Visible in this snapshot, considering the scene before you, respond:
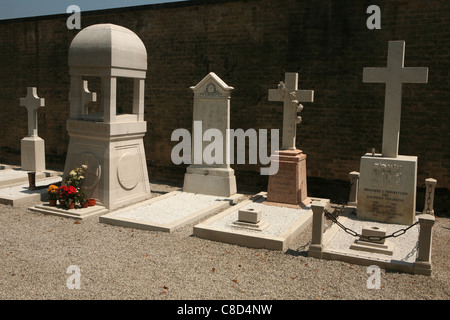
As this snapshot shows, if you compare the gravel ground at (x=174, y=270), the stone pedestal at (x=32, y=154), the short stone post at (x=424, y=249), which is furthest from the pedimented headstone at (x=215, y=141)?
the short stone post at (x=424, y=249)

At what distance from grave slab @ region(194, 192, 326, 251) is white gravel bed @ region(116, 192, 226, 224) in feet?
2.70

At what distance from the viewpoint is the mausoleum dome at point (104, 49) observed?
831 cm

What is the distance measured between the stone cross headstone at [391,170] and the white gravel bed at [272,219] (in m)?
1.27

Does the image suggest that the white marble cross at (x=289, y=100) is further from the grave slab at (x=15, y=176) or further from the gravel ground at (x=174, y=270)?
the grave slab at (x=15, y=176)

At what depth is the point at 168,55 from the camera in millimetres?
11961

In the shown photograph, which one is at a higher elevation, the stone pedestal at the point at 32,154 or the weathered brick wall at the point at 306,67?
the weathered brick wall at the point at 306,67

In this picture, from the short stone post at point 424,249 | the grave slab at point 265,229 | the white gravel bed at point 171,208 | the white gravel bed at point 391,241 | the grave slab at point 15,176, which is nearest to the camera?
the short stone post at point 424,249

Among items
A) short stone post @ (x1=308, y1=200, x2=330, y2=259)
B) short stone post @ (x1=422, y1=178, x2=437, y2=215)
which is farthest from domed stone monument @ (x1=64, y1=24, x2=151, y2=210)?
short stone post @ (x1=422, y1=178, x2=437, y2=215)

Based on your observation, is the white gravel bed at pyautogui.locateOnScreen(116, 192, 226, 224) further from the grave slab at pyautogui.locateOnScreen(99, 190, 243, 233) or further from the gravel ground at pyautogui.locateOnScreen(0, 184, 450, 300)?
the gravel ground at pyautogui.locateOnScreen(0, 184, 450, 300)

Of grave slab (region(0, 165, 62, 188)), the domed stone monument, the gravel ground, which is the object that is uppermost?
the domed stone monument

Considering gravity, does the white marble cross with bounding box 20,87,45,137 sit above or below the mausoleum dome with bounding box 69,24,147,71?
below

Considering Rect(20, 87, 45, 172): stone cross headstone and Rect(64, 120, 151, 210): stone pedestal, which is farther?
Rect(20, 87, 45, 172): stone cross headstone

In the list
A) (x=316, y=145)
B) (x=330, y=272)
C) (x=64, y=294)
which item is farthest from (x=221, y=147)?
(x=64, y=294)

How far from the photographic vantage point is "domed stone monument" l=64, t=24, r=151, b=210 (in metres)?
8.43
